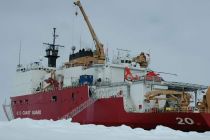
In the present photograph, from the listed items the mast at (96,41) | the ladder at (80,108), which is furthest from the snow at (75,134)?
the mast at (96,41)

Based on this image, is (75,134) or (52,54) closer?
(75,134)

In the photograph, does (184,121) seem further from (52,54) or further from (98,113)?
(52,54)

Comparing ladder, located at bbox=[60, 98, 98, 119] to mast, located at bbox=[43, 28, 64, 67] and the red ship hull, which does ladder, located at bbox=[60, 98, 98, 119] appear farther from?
mast, located at bbox=[43, 28, 64, 67]

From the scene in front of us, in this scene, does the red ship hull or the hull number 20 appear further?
the red ship hull

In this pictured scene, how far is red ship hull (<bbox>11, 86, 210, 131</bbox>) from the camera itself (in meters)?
29.1

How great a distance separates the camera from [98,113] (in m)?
35.2

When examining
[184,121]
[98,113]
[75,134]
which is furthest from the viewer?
[98,113]

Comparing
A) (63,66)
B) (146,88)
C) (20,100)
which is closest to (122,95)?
(146,88)

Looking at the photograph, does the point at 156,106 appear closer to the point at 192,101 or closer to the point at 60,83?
the point at 192,101

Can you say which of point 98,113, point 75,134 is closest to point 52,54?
point 98,113

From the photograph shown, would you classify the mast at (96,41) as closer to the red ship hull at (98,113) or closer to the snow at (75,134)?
the red ship hull at (98,113)

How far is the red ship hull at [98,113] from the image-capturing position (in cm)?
2906

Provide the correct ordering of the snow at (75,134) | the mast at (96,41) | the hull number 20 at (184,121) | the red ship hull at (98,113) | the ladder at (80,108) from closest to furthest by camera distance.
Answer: the snow at (75,134), the hull number 20 at (184,121), the red ship hull at (98,113), the ladder at (80,108), the mast at (96,41)

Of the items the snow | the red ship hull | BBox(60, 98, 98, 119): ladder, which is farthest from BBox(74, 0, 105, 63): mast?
the snow
